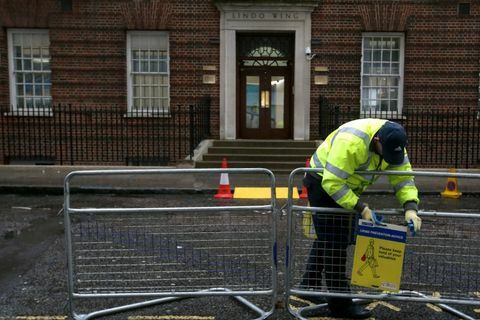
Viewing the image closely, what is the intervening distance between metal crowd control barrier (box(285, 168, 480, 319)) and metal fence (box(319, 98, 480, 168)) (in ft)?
35.1

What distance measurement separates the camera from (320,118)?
50.7ft

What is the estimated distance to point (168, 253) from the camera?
172 inches

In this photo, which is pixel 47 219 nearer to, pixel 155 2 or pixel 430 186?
pixel 430 186

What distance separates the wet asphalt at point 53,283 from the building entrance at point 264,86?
7.13 metres

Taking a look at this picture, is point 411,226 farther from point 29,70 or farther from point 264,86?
point 29,70

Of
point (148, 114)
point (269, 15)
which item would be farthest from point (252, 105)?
point (148, 114)

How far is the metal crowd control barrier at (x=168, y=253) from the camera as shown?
416cm

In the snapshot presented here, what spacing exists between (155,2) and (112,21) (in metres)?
1.43

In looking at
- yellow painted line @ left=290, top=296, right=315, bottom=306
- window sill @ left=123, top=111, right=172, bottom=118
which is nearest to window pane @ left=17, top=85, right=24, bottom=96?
window sill @ left=123, top=111, right=172, bottom=118

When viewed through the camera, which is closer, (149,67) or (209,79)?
(209,79)

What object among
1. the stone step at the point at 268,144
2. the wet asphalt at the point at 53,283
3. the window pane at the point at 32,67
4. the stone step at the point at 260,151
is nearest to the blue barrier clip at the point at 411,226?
the wet asphalt at the point at 53,283

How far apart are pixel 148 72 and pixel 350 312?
1271cm

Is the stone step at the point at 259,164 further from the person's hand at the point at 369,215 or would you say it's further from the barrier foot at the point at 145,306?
the person's hand at the point at 369,215

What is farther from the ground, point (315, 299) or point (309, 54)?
point (309, 54)
